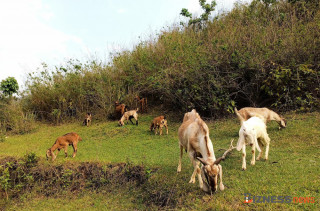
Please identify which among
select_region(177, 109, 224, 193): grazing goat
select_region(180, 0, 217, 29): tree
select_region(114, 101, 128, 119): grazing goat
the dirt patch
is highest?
select_region(180, 0, 217, 29): tree

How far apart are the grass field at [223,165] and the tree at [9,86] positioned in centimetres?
532

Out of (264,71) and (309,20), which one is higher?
(309,20)

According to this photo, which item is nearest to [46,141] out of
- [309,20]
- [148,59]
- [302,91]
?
[148,59]

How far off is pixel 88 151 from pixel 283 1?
1264 cm

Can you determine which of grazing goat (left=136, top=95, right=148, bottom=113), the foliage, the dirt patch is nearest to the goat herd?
the dirt patch

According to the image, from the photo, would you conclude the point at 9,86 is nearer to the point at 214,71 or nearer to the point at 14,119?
the point at 14,119

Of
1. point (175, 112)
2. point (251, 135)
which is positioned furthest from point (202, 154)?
point (175, 112)

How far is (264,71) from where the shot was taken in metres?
9.80

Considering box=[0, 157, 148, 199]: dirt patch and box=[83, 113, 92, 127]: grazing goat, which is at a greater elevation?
box=[83, 113, 92, 127]: grazing goat

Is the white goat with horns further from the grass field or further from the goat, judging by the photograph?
the goat

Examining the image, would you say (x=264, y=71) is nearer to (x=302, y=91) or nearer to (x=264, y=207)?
(x=302, y=91)

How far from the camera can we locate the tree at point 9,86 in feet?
44.9

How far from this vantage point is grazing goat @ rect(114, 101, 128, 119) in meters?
11.9

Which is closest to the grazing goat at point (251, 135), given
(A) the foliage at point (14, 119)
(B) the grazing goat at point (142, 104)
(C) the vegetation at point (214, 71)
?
(C) the vegetation at point (214, 71)
